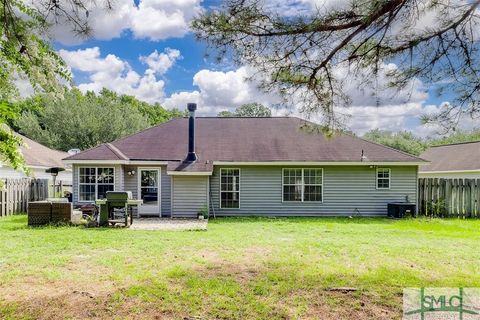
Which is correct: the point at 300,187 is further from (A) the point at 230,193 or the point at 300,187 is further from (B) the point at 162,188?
(B) the point at 162,188

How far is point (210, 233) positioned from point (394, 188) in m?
9.01

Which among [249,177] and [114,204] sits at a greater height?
[249,177]

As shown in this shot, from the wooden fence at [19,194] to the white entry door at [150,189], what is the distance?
4.93 metres

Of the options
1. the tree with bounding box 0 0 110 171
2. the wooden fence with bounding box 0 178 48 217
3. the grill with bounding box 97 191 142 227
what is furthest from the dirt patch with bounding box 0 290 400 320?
the wooden fence with bounding box 0 178 48 217

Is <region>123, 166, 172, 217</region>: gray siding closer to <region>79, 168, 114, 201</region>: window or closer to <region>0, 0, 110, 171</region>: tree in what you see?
<region>79, 168, 114, 201</region>: window

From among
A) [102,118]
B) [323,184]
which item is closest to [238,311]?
[323,184]

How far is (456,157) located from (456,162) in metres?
1.11

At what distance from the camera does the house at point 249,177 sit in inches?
597

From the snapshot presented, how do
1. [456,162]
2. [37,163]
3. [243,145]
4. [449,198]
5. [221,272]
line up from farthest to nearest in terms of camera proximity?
[456,162] < [37,163] < [243,145] < [449,198] < [221,272]

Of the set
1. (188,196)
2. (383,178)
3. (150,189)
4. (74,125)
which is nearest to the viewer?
(188,196)

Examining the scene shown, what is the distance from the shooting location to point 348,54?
6633mm

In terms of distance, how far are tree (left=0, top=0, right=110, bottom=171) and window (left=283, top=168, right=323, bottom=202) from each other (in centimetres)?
1216

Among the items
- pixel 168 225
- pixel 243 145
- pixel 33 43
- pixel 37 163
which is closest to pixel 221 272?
pixel 33 43

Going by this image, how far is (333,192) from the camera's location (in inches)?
632
